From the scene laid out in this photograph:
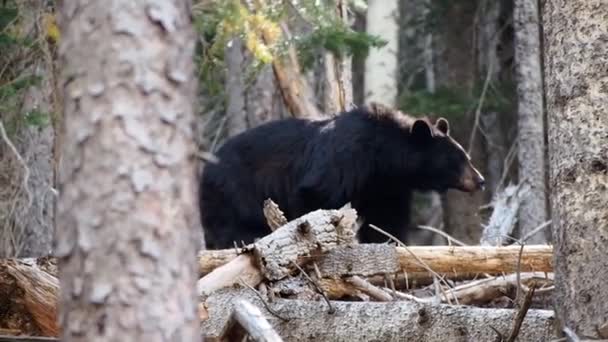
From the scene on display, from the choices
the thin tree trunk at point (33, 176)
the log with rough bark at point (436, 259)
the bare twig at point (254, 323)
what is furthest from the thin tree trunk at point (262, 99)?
the bare twig at point (254, 323)

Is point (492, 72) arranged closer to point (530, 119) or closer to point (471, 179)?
point (530, 119)

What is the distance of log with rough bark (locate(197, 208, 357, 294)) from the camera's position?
26.5 feet

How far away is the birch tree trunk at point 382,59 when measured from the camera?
63.7 ft

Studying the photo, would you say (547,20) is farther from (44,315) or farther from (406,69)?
(406,69)

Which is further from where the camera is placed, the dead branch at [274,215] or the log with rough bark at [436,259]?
the dead branch at [274,215]

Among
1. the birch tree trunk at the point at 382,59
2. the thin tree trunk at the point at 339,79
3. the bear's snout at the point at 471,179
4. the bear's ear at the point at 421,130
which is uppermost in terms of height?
the birch tree trunk at the point at 382,59

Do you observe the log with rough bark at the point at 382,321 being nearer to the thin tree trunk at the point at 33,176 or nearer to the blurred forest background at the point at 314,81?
the blurred forest background at the point at 314,81

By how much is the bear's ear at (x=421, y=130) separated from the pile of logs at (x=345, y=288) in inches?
169

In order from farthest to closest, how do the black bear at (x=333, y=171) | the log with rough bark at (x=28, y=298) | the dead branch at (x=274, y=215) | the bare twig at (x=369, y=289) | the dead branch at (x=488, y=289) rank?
the black bear at (x=333, y=171)
the dead branch at (x=274, y=215)
the dead branch at (x=488, y=289)
the bare twig at (x=369, y=289)
the log with rough bark at (x=28, y=298)

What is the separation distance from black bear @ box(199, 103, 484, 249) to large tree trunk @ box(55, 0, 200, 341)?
29.7ft

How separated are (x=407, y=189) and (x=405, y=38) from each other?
14591mm

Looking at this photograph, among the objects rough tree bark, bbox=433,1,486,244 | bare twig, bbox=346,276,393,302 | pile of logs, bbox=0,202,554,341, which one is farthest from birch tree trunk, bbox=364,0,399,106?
bare twig, bbox=346,276,393,302

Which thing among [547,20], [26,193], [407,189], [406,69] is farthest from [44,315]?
[406,69]

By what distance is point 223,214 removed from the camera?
13953 mm
